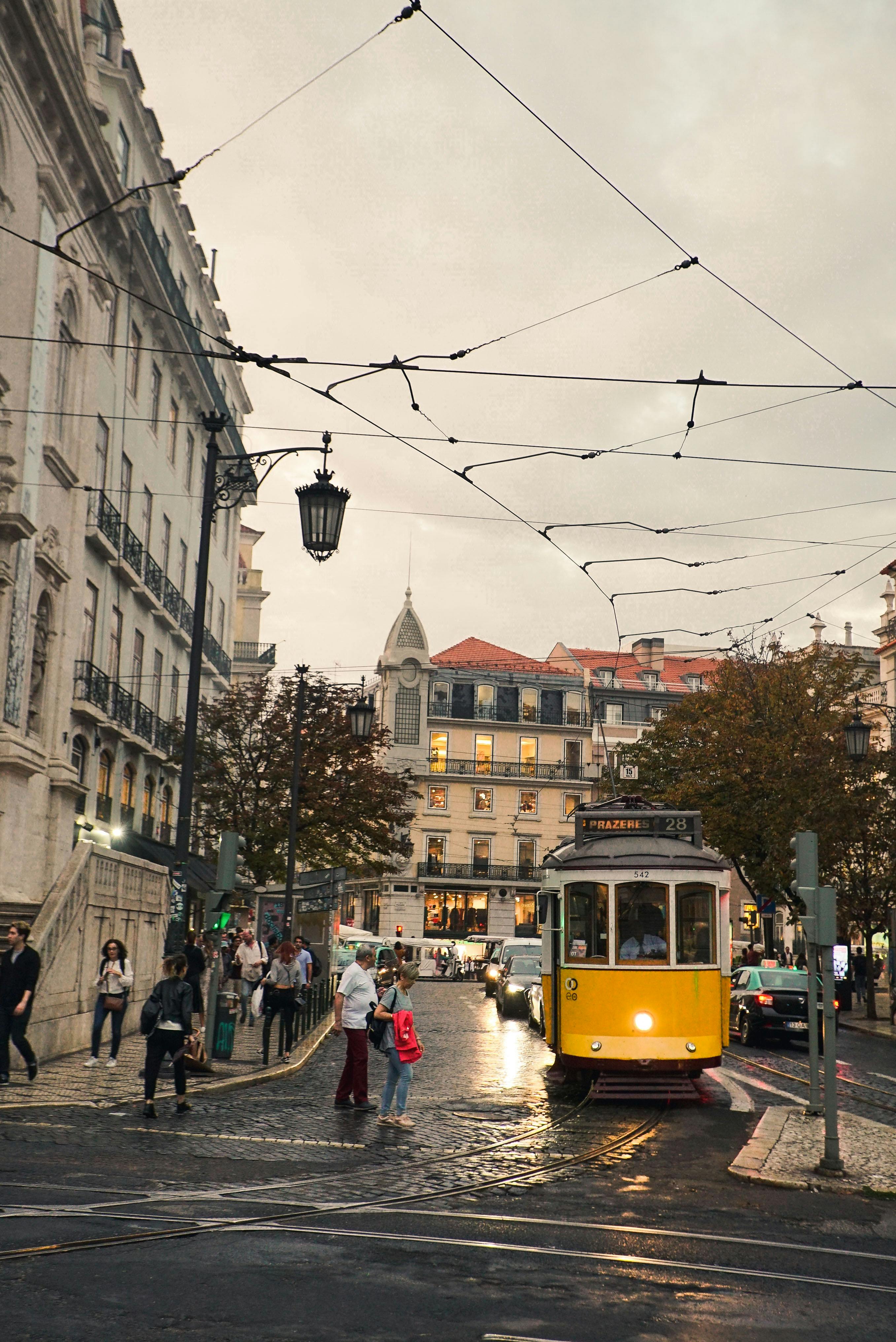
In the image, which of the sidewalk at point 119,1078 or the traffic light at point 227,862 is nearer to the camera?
the sidewalk at point 119,1078

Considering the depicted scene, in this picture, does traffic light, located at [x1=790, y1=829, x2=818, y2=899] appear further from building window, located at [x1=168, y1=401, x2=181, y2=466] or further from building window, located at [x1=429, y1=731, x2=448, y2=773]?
building window, located at [x1=429, y1=731, x2=448, y2=773]

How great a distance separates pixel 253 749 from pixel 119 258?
1384 cm

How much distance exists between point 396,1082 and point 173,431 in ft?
95.2

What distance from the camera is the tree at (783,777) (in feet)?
119

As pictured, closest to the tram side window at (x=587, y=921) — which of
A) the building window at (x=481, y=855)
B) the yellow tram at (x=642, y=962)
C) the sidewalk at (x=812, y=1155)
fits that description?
the yellow tram at (x=642, y=962)

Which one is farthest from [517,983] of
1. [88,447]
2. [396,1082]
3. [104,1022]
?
[396,1082]

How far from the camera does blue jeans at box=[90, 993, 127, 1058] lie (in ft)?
56.6

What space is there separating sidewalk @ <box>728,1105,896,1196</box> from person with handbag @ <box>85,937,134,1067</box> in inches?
301

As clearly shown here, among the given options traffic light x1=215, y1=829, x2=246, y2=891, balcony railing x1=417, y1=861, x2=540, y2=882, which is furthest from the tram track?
balcony railing x1=417, y1=861, x2=540, y2=882

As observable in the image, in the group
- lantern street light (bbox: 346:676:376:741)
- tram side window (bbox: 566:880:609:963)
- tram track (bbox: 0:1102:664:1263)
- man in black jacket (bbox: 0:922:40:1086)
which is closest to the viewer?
tram track (bbox: 0:1102:664:1263)

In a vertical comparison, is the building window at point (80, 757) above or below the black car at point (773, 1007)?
above

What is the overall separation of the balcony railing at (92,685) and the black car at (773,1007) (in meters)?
14.3

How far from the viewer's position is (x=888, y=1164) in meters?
11.8

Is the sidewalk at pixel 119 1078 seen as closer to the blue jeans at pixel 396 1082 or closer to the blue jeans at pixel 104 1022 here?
the blue jeans at pixel 104 1022
